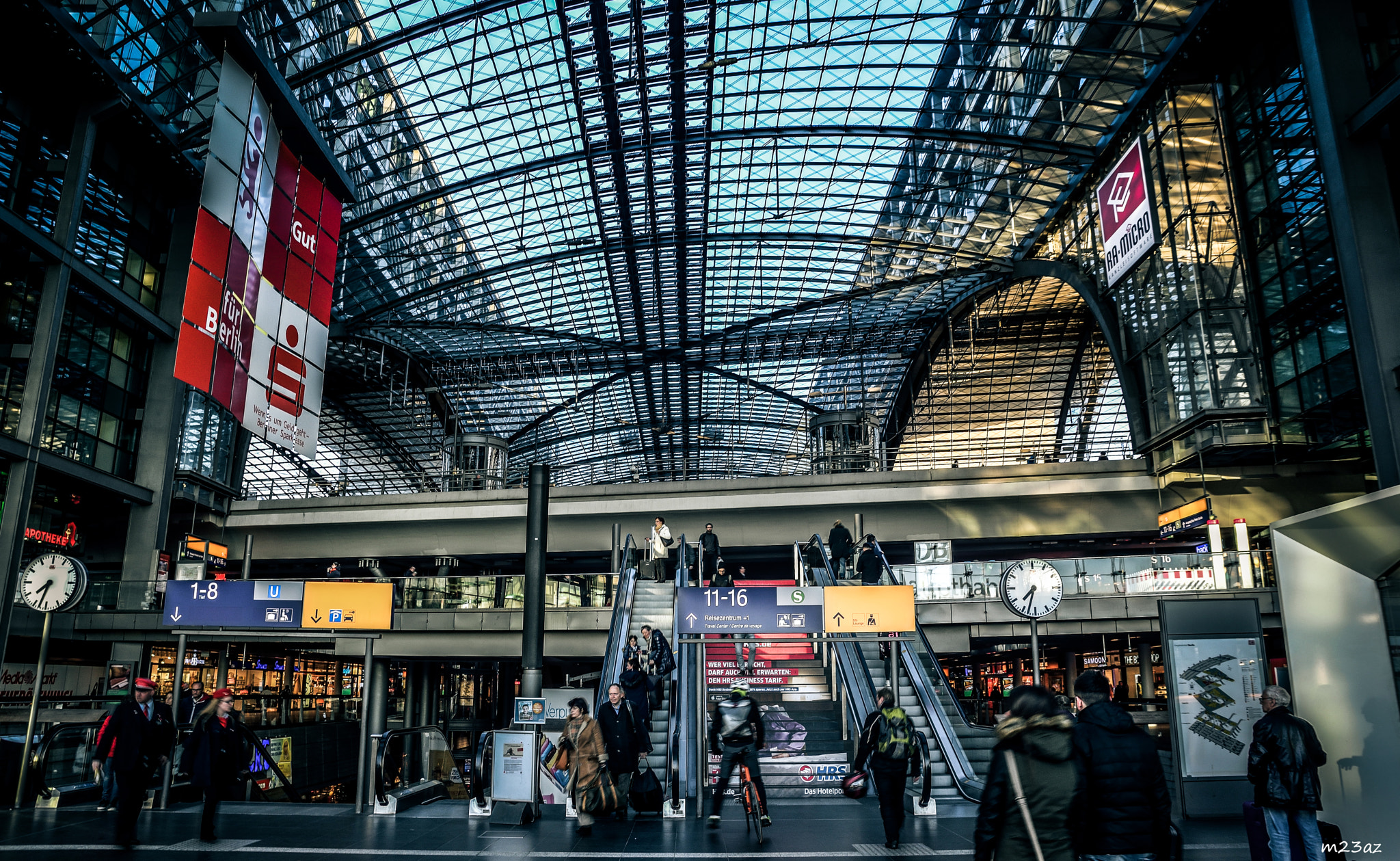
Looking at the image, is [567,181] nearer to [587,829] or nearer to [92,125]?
[92,125]

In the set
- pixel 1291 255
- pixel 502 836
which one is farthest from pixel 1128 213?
pixel 502 836

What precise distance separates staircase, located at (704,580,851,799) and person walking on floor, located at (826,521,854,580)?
3813 millimetres

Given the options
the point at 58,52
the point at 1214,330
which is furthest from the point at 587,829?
the point at 58,52

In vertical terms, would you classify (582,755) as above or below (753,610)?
below

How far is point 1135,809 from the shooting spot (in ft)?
15.8

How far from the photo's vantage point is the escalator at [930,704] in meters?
11.5

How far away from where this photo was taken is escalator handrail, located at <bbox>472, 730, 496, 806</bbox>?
427 inches

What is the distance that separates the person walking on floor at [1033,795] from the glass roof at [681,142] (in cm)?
2262

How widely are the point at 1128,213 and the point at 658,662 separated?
1984 cm

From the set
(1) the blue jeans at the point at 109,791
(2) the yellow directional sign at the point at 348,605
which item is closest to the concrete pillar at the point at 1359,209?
(2) the yellow directional sign at the point at 348,605

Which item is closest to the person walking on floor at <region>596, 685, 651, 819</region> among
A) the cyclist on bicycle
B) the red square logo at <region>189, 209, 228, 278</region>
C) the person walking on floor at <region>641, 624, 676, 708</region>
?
the cyclist on bicycle

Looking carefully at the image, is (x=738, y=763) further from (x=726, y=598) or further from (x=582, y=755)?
(x=726, y=598)

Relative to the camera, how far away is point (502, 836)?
9703mm

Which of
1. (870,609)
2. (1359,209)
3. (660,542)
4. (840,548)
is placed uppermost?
(1359,209)
